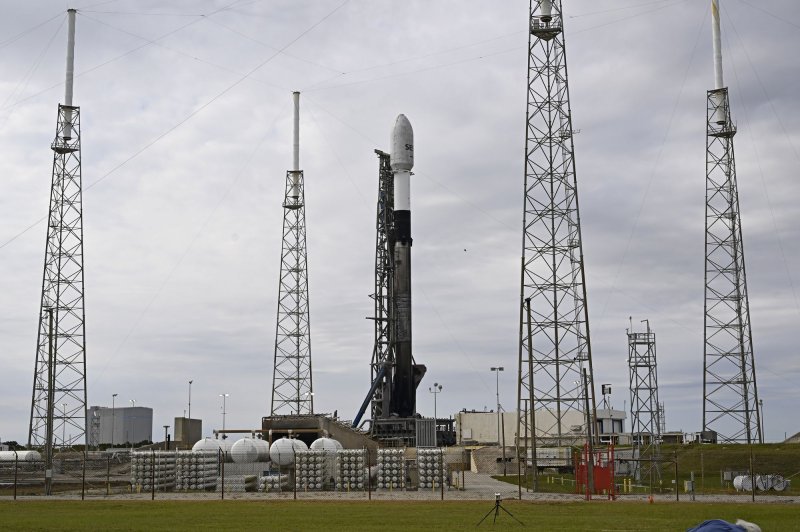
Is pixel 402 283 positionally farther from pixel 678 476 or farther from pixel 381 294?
pixel 678 476

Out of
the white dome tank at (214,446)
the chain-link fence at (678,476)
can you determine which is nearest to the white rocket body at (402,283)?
the chain-link fence at (678,476)

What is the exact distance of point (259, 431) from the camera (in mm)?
71500

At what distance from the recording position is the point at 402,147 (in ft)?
296

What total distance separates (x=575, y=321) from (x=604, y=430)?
77107 millimetres

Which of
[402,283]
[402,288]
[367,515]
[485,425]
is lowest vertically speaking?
[367,515]

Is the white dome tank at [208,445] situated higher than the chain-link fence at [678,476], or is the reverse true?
the white dome tank at [208,445]

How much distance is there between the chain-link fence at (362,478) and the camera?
45062 millimetres

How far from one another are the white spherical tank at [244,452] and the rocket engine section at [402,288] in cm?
3248

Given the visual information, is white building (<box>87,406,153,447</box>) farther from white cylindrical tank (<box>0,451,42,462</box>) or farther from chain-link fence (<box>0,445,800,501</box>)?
chain-link fence (<box>0,445,800,501</box>)

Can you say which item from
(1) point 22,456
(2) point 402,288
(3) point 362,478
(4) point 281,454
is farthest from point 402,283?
(1) point 22,456

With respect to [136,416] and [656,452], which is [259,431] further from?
[136,416]

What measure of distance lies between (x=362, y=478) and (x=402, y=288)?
37173 mm

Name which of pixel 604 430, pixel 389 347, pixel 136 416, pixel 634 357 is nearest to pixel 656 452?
pixel 634 357

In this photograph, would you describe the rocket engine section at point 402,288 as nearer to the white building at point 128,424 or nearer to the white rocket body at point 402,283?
the white rocket body at point 402,283
